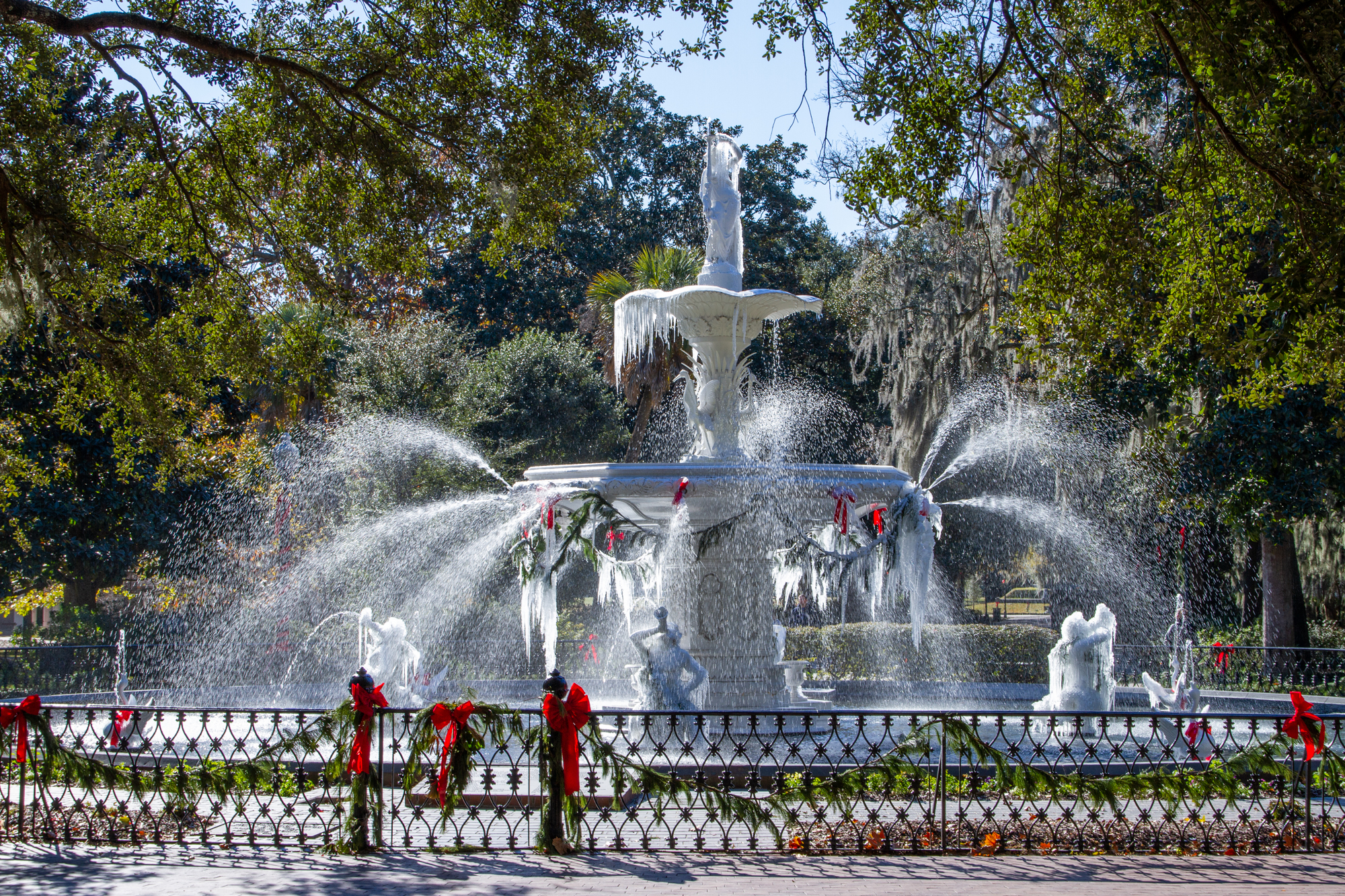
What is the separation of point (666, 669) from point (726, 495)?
1.73 metres

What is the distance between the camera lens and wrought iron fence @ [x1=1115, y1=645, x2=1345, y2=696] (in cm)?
1622

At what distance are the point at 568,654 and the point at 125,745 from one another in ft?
43.3

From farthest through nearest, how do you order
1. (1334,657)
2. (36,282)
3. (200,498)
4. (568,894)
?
1. (200,498)
2. (1334,657)
3. (36,282)
4. (568,894)

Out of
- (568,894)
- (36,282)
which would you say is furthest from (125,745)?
(36,282)

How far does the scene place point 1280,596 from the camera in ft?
60.8

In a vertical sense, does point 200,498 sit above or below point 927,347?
below

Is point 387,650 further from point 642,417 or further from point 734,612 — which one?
point 642,417

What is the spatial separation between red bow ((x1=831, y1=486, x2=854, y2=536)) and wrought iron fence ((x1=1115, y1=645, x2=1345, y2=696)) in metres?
7.51

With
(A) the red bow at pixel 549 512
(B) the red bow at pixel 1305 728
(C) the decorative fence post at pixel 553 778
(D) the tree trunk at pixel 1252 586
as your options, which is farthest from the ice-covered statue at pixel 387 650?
(D) the tree trunk at pixel 1252 586

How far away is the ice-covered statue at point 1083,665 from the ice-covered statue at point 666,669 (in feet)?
12.0

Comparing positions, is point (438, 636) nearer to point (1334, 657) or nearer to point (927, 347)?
point (927, 347)

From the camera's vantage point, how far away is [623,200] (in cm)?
3272

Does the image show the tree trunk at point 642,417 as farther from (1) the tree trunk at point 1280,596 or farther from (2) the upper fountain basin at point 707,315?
(2) the upper fountain basin at point 707,315

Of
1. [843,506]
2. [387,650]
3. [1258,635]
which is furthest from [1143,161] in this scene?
[1258,635]
